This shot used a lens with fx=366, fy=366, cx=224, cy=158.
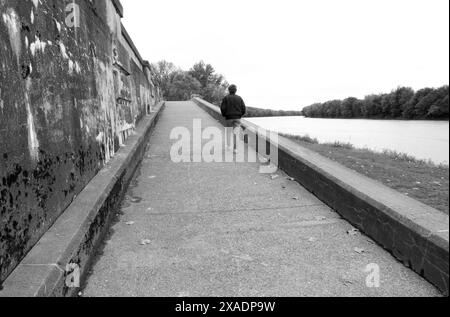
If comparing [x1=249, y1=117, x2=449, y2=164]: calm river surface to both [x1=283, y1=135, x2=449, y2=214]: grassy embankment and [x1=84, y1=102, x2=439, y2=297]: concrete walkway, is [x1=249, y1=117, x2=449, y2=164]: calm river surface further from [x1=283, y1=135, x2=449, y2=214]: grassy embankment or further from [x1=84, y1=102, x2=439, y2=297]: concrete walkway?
[x1=84, y1=102, x2=439, y2=297]: concrete walkway

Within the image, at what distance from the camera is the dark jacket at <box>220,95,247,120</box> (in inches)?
429

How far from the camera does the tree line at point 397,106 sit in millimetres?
13091

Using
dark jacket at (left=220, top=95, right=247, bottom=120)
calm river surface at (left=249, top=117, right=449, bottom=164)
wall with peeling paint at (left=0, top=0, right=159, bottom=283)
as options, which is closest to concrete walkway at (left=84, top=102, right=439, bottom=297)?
wall with peeling paint at (left=0, top=0, right=159, bottom=283)

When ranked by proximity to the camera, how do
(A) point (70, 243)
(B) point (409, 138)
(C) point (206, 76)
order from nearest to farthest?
(A) point (70, 243)
(B) point (409, 138)
(C) point (206, 76)

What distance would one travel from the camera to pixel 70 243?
3045 mm

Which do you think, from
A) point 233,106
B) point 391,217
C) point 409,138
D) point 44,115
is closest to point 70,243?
point 44,115

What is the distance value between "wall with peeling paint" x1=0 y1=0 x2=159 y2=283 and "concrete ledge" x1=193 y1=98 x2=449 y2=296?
10.5ft

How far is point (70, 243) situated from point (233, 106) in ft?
27.5

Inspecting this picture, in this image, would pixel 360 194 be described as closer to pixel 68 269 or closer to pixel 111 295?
→ pixel 111 295

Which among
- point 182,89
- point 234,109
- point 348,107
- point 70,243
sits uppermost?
point 182,89

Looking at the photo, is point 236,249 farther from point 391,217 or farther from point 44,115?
point 44,115

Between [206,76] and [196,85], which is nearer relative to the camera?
[196,85]

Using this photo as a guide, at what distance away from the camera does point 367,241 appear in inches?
156

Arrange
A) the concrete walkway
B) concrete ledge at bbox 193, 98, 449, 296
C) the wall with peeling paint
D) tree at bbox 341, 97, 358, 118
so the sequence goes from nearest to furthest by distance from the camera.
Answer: the wall with peeling paint < concrete ledge at bbox 193, 98, 449, 296 < the concrete walkway < tree at bbox 341, 97, 358, 118
